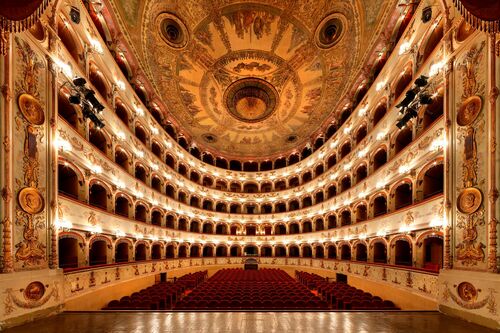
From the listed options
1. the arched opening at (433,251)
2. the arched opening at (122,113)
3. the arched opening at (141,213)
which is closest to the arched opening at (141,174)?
the arched opening at (141,213)

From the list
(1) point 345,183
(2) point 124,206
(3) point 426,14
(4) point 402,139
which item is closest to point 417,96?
(3) point 426,14

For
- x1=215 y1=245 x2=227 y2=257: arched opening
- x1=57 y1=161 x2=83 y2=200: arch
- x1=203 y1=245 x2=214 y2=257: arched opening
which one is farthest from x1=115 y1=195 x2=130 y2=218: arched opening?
x1=215 y1=245 x2=227 y2=257: arched opening

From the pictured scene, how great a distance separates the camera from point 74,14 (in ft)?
35.4

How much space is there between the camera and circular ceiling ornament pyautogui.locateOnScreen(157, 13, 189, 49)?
15.5 m

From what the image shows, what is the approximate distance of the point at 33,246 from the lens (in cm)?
757

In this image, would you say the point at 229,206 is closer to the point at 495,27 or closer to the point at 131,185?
the point at 131,185

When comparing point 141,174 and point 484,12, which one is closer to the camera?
point 484,12

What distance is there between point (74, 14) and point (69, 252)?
1046 cm

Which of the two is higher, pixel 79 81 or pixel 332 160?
pixel 79 81

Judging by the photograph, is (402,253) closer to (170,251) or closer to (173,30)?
(170,251)

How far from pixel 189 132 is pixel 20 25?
884 inches

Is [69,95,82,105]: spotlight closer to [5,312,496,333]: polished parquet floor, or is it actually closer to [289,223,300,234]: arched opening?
[5,312,496,333]: polished parquet floor

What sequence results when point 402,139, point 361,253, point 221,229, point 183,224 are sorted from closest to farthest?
point 402,139
point 361,253
point 183,224
point 221,229

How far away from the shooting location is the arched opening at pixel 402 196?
13.7m
